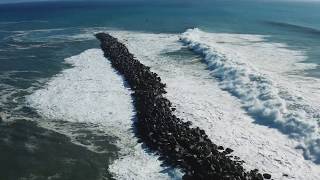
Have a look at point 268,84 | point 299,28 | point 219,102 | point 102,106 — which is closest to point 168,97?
point 219,102

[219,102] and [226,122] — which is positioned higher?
[219,102]

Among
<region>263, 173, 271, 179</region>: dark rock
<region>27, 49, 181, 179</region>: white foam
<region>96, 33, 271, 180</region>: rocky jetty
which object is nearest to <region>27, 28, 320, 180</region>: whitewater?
<region>27, 49, 181, 179</region>: white foam

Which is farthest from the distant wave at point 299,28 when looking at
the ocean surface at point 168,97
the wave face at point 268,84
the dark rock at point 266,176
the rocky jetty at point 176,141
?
the dark rock at point 266,176

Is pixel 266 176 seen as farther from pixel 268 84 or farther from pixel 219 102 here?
pixel 268 84

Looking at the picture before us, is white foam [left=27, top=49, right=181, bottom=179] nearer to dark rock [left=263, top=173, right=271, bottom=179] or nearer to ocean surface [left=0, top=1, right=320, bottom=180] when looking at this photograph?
ocean surface [left=0, top=1, right=320, bottom=180]

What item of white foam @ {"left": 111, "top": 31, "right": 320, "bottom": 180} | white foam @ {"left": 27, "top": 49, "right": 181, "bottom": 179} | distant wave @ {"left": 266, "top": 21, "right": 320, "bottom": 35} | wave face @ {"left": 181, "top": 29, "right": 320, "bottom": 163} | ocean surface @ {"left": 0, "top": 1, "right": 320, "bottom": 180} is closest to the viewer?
white foam @ {"left": 111, "top": 31, "right": 320, "bottom": 180}
